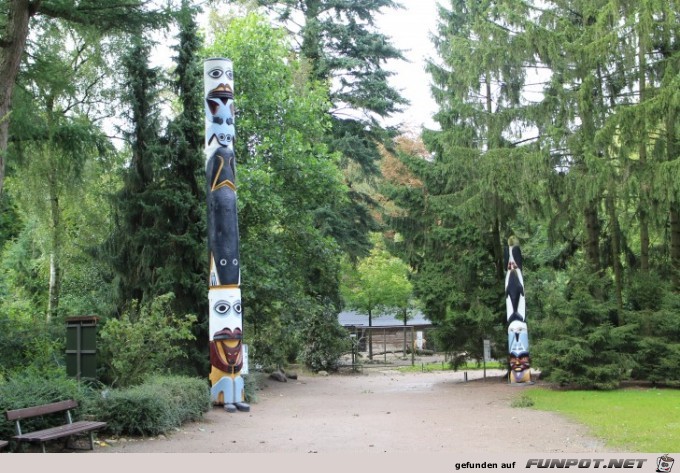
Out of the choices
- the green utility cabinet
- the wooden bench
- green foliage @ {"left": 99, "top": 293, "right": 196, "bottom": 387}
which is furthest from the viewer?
green foliage @ {"left": 99, "top": 293, "right": 196, "bottom": 387}

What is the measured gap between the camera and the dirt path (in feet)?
34.2

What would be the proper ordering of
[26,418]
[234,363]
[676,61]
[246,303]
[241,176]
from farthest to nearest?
[246,303]
[241,176]
[676,61]
[234,363]
[26,418]

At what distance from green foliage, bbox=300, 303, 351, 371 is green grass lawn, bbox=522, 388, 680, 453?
11.7 m

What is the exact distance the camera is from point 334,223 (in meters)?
30.9

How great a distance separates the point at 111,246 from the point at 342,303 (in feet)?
40.9

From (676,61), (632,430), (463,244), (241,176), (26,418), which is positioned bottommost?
(632,430)

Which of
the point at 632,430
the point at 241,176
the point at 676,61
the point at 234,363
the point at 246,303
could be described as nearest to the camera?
the point at 632,430

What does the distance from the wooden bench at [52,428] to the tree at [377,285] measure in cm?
2755

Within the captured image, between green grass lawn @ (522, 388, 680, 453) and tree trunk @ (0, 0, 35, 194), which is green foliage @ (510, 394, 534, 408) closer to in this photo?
green grass lawn @ (522, 388, 680, 453)

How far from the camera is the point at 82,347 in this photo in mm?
13156

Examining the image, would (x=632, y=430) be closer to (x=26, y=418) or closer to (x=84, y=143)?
(x=26, y=418)

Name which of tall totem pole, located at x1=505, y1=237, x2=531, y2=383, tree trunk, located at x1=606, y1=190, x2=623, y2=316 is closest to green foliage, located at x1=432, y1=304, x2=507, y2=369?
tall totem pole, located at x1=505, y1=237, x2=531, y2=383

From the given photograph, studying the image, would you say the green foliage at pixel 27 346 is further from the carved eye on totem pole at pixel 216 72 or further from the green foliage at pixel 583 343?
the green foliage at pixel 583 343

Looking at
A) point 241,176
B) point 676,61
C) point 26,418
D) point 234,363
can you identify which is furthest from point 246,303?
point 676,61
